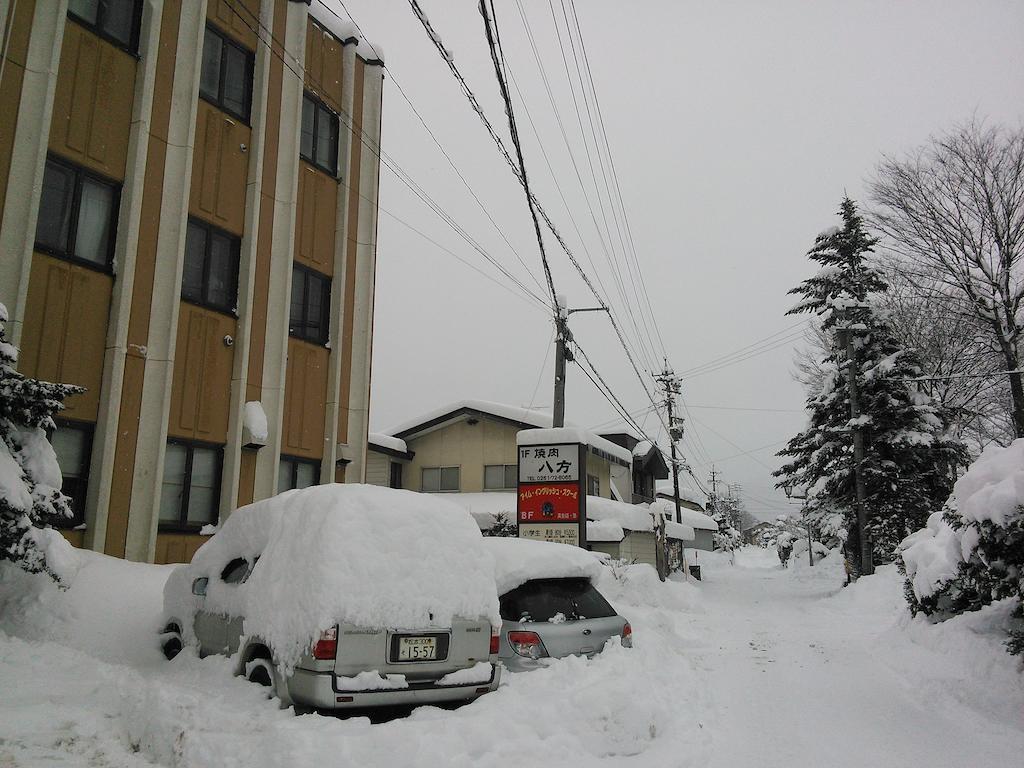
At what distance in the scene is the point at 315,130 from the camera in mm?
15367

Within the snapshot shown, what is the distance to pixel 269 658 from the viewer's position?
532 centimetres

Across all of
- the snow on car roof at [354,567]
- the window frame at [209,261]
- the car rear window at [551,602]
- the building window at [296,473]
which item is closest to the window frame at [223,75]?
the window frame at [209,261]

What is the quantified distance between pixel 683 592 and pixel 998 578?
1193 centimetres

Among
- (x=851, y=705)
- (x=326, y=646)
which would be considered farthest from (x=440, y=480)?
(x=326, y=646)

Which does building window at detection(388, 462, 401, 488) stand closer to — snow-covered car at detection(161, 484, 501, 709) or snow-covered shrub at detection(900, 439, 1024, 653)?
snow-covered shrub at detection(900, 439, 1024, 653)

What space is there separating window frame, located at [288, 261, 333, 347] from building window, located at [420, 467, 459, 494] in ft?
42.1

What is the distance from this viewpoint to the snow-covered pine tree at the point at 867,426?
24.1 m

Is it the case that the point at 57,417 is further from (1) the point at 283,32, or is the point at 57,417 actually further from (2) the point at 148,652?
(1) the point at 283,32

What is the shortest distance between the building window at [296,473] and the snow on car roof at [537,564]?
727cm

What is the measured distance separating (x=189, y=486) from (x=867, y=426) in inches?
859

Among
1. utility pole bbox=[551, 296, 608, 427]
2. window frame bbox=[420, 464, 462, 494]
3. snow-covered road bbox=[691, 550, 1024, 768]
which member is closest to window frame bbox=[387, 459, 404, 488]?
window frame bbox=[420, 464, 462, 494]

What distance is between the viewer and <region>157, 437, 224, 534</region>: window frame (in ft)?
37.6

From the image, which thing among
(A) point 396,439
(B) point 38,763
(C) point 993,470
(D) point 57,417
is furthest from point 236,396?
(A) point 396,439

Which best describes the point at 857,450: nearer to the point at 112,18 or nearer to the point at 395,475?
the point at 395,475
